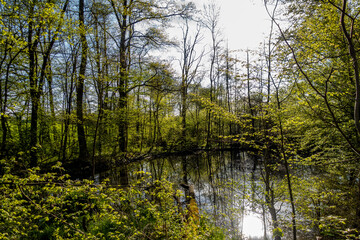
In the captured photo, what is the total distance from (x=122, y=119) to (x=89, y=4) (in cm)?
713

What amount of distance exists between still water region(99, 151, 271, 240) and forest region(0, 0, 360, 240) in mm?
103

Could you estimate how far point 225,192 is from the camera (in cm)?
796

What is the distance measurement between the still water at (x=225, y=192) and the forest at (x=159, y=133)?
0.34 ft

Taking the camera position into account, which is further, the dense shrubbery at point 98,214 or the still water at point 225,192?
the still water at point 225,192

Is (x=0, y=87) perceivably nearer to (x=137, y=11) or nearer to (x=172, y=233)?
(x=172, y=233)

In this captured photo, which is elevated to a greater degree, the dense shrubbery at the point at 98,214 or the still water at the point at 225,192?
the dense shrubbery at the point at 98,214

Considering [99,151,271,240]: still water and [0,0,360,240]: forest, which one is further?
[99,151,271,240]: still water

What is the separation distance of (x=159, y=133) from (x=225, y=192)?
28.9 ft

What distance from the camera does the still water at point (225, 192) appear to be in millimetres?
5637

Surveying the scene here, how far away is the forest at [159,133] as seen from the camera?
9.53ft

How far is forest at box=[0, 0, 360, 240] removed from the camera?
2.90 m

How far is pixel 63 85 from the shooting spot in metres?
10.3

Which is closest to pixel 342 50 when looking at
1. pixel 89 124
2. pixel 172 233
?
pixel 172 233

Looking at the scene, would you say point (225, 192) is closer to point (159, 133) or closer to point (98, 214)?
point (98, 214)
